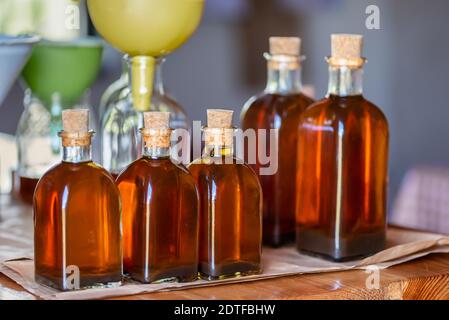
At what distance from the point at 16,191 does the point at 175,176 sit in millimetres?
520

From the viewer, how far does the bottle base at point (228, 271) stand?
806mm

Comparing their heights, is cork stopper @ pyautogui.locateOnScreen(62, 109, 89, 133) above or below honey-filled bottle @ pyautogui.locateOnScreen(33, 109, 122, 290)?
above

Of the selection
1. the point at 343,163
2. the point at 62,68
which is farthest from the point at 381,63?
the point at 343,163

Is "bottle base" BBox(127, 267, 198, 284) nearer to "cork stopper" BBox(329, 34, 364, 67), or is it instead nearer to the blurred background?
"cork stopper" BBox(329, 34, 364, 67)

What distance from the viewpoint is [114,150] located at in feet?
3.34

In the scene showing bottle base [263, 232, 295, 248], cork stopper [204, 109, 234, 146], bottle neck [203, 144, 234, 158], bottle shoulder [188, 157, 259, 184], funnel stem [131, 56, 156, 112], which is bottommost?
bottle base [263, 232, 295, 248]

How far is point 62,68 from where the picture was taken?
1.20 meters

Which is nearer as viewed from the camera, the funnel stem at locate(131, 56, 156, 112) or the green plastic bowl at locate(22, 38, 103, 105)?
the funnel stem at locate(131, 56, 156, 112)

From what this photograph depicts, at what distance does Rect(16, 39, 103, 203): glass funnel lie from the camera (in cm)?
119

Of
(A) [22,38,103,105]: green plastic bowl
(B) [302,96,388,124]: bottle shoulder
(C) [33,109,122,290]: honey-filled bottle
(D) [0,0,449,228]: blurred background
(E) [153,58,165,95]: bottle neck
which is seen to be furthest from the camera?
(D) [0,0,449,228]: blurred background

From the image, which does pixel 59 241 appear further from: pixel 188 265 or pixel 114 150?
pixel 114 150

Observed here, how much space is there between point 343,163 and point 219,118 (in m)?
0.15

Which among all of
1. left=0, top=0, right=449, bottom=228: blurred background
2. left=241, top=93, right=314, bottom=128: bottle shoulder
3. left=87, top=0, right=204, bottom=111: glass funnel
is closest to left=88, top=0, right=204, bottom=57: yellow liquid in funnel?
left=87, top=0, right=204, bottom=111: glass funnel

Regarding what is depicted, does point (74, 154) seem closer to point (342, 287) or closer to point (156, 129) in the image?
point (156, 129)
